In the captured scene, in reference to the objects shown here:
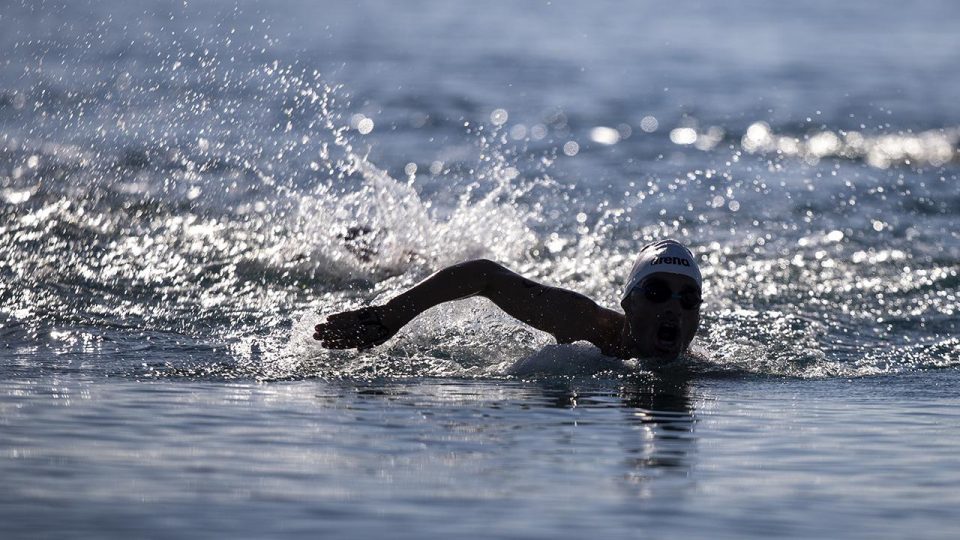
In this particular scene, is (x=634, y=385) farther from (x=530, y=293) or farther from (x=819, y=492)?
(x=819, y=492)

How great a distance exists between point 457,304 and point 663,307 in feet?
5.42

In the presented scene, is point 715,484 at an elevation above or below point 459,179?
below

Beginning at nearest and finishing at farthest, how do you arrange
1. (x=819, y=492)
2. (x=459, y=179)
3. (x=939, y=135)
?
(x=819, y=492) < (x=459, y=179) < (x=939, y=135)

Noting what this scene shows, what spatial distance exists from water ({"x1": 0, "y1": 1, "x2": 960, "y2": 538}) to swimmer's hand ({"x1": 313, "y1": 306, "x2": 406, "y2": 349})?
9.0 inches

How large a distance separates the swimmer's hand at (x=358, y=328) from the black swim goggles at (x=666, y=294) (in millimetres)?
1517

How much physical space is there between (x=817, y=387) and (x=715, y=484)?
2.79 m

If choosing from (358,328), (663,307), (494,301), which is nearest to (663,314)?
(663,307)

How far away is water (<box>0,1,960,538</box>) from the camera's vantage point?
5.14 m

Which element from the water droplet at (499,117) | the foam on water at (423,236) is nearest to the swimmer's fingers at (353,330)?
the foam on water at (423,236)

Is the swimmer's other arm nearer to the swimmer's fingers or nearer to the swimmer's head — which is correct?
the swimmer's fingers

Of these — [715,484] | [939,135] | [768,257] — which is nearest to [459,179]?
[768,257]

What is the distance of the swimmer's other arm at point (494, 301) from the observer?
758 centimetres

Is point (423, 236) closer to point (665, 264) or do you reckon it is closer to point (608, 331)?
point (608, 331)

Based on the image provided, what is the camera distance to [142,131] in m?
18.7
